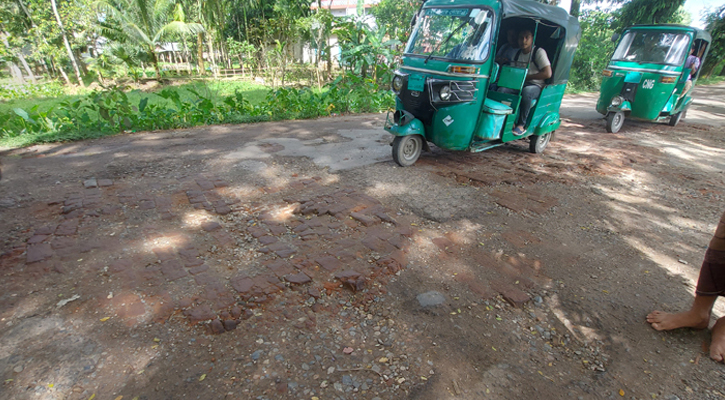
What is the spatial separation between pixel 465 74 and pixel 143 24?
794 inches

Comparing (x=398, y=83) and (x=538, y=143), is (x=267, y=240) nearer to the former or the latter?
(x=398, y=83)

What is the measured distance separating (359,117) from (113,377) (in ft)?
26.7

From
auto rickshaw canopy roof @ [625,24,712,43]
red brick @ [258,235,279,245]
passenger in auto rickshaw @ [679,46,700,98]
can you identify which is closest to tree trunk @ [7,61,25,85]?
red brick @ [258,235,279,245]

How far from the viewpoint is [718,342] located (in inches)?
95.5

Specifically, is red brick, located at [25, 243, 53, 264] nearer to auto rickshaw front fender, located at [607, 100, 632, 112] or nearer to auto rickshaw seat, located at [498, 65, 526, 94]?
auto rickshaw seat, located at [498, 65, 526, 94]

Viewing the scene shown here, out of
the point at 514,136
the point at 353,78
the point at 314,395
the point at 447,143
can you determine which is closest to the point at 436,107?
the point at 447,143

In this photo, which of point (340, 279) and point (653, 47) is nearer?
point (340, 279)

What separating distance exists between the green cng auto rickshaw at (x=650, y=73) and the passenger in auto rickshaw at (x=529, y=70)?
380 centimetres

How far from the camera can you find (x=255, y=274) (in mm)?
2998

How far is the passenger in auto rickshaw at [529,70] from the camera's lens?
5.70 metres

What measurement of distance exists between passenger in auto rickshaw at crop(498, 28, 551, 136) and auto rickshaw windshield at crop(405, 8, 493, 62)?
117cm

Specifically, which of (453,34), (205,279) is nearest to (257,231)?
(205,279)

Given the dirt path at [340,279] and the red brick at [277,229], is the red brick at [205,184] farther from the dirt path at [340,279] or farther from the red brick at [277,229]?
the red brick at [277,229]

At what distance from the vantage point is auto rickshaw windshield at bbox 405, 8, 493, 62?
Result: 4.95 metres
